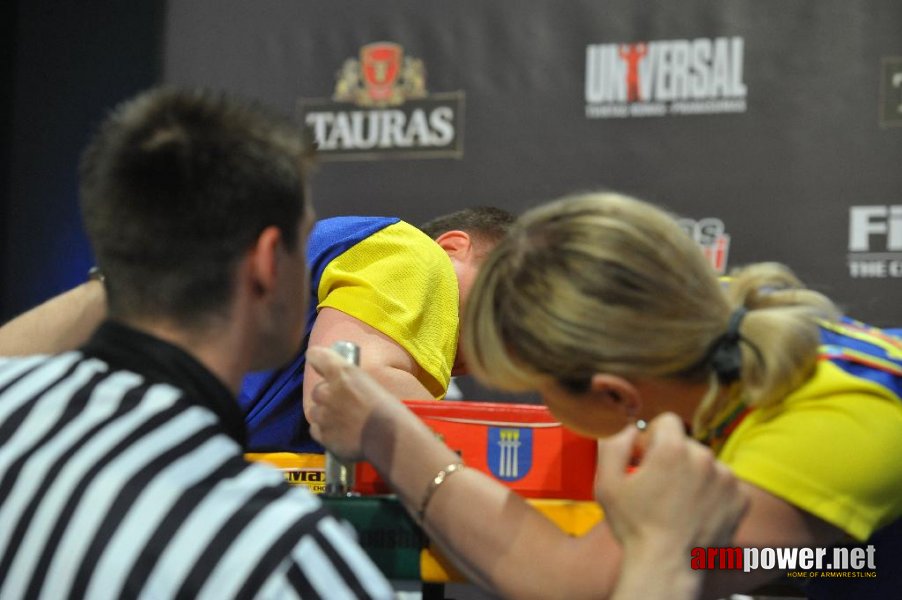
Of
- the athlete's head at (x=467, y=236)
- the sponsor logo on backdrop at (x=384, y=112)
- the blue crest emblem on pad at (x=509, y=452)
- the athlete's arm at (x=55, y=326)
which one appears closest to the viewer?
the blue crest emblem on pad at (x=509, y=452)

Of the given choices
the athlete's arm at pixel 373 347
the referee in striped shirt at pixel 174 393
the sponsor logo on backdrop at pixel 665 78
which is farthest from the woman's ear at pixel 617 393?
the sponsor logo on backdrop at pixel 665 78

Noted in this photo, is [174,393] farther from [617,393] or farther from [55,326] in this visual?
[55,326]

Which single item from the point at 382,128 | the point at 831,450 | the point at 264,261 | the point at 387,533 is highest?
the point at 382,128

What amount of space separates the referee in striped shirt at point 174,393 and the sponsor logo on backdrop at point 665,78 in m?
2.65

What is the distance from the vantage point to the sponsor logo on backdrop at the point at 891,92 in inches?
130

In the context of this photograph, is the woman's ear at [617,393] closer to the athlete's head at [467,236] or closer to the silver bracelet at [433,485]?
the silver bracelet at [433,485]

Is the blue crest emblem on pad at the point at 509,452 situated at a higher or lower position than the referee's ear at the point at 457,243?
lower

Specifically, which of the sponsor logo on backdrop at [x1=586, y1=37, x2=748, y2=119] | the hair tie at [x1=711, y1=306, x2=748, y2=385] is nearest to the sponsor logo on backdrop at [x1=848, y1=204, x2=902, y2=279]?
the sponsor logo on backdrop at [x1=586, y1=37, x2=748, y2=119]

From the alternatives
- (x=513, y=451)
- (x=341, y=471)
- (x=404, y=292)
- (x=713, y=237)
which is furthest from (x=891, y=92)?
(x=341, y=471)

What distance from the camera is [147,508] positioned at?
84 centimetres

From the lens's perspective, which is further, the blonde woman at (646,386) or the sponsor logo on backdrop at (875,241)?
the sponsor logo on backdrop at (875,241)

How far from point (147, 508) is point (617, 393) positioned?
59 centimetres

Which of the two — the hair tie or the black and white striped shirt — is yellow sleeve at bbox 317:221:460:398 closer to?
the hair tie

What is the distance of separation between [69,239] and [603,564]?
350cm
